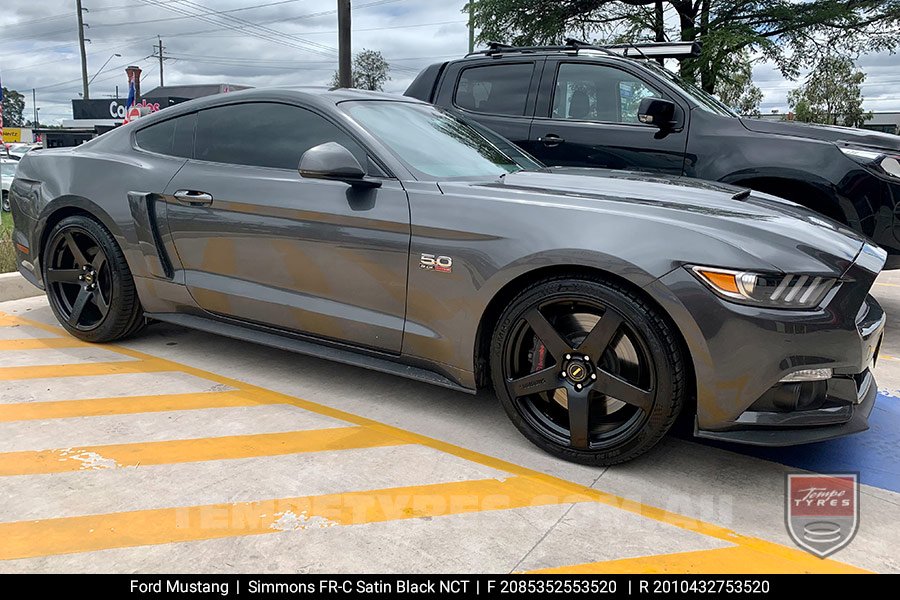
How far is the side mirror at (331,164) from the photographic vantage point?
306cm

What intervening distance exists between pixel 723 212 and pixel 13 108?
4601 inches

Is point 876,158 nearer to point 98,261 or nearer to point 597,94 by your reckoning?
point 597,94

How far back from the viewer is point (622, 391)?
2.62m

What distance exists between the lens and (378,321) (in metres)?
3.16

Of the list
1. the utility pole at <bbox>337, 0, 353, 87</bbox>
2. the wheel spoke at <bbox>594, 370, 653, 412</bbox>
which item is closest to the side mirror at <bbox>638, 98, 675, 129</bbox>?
the wheel spoke at <bbox>594, 370, 653, 412</bbox>

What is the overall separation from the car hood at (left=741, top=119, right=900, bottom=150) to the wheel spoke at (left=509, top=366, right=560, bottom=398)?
3.06 metres

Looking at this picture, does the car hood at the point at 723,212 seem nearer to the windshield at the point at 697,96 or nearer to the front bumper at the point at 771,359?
the front bumper at the point at 771,359

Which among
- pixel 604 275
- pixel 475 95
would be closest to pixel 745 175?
pixel 475 95

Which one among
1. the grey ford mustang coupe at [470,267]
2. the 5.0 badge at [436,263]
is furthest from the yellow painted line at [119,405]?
the 5.0 badge at [436,263]

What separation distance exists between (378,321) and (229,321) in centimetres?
101

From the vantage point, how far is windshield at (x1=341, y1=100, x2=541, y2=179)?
3.31m

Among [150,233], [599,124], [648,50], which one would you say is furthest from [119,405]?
[648,50]

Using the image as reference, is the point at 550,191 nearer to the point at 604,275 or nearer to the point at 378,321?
the point at 604,275

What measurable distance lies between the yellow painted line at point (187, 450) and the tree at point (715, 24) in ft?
44.4
